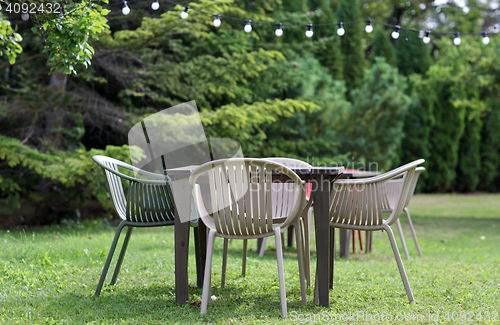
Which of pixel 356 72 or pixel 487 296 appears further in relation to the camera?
pixel 356 72

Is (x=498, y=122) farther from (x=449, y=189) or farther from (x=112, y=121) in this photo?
(x=112, y=121)

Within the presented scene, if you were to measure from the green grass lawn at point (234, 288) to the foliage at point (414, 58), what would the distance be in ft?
28.3

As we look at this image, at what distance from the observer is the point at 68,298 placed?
2.75 meters

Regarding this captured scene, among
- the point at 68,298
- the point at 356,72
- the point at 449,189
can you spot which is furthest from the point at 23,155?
the point at 449,189

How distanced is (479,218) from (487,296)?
5716 mm

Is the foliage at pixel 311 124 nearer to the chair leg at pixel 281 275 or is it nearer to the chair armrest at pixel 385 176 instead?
the chair armrest at pixel 385 176

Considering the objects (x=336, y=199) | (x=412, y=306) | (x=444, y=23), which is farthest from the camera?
(x=444, y=23)

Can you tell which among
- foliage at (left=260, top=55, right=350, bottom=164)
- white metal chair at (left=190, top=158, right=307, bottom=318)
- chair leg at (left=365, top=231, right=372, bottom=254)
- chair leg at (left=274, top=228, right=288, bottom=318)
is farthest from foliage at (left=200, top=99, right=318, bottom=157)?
Answer: chair leg at (left=274, top=228, right=288, bottom=318)

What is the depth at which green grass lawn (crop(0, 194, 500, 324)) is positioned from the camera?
2.44 meters

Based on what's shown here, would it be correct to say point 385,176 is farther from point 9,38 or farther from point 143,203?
point 9,38

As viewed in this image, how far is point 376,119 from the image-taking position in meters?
8.83

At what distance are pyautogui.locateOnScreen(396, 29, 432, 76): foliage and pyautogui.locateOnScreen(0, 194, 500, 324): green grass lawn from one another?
862cm

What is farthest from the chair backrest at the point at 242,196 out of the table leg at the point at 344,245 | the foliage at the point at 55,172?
the foliage at the point at 55,172

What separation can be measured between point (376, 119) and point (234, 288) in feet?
21.5
